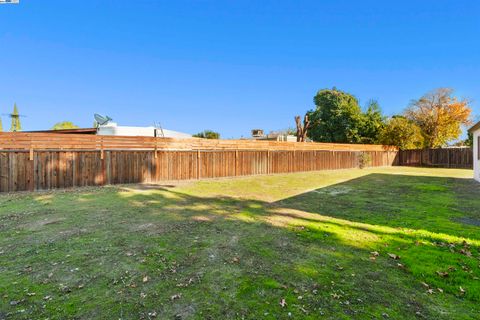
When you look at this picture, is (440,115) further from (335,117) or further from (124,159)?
(124,159)

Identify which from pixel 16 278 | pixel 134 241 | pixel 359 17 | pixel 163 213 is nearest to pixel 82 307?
pixel 16 278

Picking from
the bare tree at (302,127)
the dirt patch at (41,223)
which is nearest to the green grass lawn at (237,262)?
the dirt patch at (41,223)

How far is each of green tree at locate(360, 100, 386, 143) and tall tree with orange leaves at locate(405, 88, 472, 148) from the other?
15.0 ft

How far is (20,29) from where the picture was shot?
15.2 metres

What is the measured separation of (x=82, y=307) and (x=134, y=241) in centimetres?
162

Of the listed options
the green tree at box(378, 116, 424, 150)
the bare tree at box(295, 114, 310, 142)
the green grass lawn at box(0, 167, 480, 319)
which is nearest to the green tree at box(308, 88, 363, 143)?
the bare tree at box(295, 114, 310, 142)

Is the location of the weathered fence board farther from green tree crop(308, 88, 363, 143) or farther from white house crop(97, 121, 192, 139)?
green tree crop(308, 88, 363, 143)

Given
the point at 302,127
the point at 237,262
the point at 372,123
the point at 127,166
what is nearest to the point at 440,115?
the point at 372,123

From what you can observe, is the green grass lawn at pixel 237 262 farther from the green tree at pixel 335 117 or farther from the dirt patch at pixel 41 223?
the green tree at pixel 335 117

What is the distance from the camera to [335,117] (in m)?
24.5

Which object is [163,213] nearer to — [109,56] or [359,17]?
[359,17]

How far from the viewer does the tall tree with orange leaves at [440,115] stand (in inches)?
947

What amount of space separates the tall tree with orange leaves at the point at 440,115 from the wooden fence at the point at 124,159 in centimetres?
1823

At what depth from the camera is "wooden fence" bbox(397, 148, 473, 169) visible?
70.1 feet
